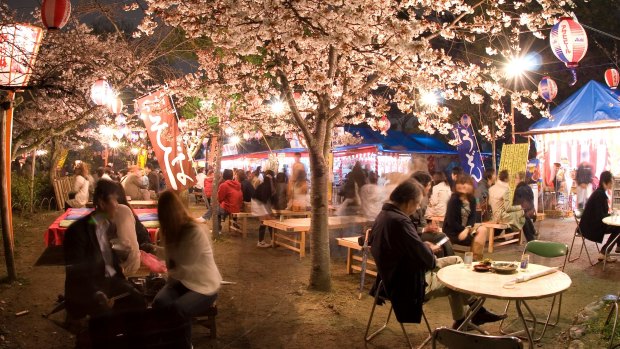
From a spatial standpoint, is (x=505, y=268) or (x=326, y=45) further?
(x=326, y=45)

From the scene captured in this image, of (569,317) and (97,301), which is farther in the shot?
(569,317)

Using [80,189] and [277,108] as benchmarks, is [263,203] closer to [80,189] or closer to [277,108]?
[277,108]

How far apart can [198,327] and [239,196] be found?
22.7ft

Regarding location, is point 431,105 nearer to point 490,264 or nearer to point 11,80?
point 490,264

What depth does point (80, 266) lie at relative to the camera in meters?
4.17

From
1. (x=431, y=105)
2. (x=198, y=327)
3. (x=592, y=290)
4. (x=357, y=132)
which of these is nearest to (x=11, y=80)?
(x=198, y=327)

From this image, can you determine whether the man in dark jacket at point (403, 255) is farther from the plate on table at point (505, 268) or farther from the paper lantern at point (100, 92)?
the paper lantern at point (100, 92)

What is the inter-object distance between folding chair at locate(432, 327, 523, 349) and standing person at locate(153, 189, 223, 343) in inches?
78.0

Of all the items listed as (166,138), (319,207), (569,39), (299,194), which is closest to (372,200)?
(299,194)

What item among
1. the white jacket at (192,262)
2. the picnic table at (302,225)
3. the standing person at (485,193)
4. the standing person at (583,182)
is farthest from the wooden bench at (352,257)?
the standing person at (583,182)

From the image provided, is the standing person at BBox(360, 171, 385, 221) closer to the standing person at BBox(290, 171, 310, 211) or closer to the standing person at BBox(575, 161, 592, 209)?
the standing person at BBox(290, 171, 310, 211)

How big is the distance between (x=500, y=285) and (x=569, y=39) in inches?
260

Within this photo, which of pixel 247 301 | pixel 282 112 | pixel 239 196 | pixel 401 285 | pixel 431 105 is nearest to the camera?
pixel 401 285

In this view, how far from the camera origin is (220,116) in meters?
11.4
